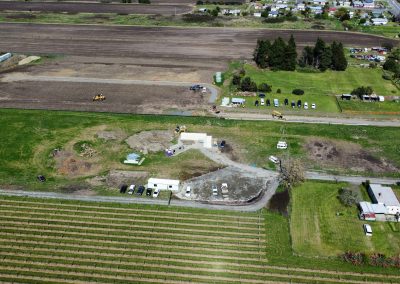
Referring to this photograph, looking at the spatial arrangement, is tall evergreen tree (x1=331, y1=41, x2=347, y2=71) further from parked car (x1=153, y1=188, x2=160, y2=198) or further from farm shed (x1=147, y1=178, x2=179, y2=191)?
parked car (x1=153, y1=188, x2=160, y2=198)

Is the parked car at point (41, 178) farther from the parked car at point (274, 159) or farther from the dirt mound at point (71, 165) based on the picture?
the parked car at point (274, 159)

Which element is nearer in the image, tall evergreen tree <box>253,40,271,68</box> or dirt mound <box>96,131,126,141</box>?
dirt mound <box>96,131,126,141</box>

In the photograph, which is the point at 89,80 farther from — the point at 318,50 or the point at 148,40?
the point at 318,50

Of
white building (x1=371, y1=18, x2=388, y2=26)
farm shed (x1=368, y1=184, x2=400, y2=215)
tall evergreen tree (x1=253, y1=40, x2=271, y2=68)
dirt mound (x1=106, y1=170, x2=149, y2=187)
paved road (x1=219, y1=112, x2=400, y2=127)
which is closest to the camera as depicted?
farm shed (x1=368, y1=184, x2=400, y2=215)

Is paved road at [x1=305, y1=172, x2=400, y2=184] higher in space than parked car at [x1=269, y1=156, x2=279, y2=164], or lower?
lower

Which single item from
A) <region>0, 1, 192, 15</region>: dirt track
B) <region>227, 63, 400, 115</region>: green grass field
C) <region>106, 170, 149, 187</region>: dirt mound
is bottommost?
<region>227, 63, 400, 115</region>: green grass field

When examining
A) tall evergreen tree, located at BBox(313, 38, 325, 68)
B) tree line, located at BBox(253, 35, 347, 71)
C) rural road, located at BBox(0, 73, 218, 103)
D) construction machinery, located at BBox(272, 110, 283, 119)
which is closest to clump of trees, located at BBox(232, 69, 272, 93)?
rural road, located at BBox(0, 73, 218, 103)

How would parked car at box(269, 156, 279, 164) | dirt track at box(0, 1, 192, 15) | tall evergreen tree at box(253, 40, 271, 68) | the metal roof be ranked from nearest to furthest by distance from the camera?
the metal roof < parked car at box(269, 156, 279, 164) < tall evergreen tree at box(253, 40, 271, 68) < dirt track at box(0, 1, 192, 15)
